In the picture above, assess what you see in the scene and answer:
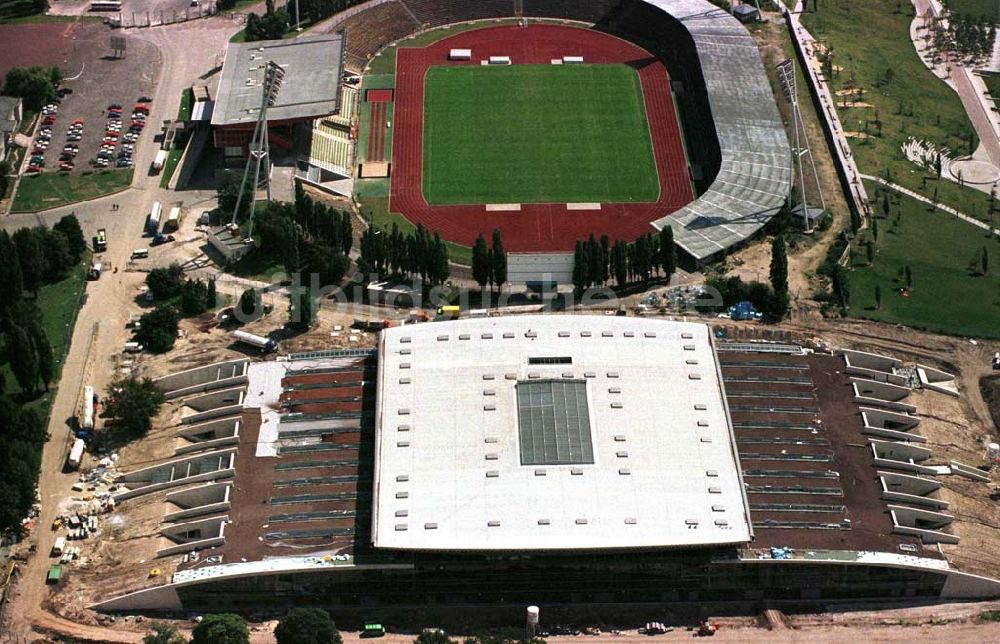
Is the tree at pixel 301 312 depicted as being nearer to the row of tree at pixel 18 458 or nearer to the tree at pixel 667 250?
the row of tree at pixel 18 458

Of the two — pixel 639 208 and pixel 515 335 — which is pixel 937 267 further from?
pixel 515 335

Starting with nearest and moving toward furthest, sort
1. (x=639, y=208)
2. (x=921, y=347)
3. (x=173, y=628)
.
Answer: (x=173, y=628), (x=921, y=347), (x=639, y=208)

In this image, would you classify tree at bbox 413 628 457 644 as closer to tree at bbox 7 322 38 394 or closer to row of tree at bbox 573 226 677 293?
tree at bbox 7 322 38 394

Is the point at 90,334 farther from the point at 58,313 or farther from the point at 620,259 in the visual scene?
the point at 620,259

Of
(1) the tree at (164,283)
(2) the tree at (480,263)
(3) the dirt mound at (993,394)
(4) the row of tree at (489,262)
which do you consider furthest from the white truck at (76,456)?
(3) the dirt mound at (993,394)

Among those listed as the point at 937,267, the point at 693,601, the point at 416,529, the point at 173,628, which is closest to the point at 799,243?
the point at 937,267

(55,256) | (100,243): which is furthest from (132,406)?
(100,243)

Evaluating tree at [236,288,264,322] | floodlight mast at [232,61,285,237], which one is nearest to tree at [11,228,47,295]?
tree at [236,288,264,322]
